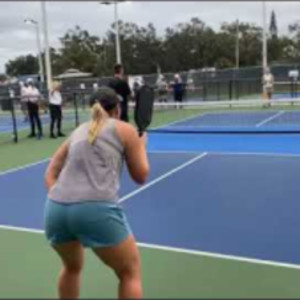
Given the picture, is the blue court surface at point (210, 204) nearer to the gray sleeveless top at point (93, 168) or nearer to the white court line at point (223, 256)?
the white court line at point (223, 256)

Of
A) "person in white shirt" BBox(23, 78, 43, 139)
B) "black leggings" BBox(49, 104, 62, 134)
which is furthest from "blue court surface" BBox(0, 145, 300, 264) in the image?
"person in white shirt" BBox(23, 78, 43, 139)

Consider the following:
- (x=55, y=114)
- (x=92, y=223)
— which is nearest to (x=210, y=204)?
(x=92, y=223)

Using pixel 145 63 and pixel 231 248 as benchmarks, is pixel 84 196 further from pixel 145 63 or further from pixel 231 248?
pixel 231 248

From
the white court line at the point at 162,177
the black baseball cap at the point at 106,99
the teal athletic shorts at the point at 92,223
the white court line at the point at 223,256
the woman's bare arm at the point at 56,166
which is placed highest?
the black baseball cap at the point at 106,99

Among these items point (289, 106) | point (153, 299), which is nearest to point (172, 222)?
point (153, 299)

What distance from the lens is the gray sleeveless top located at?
2.78m

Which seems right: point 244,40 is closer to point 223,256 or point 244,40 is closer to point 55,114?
point 223,256

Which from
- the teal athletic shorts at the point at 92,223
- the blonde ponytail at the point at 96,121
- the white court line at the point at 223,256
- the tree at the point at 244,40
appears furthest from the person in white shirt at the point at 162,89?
the teal athletic shorts at the point at 92,223

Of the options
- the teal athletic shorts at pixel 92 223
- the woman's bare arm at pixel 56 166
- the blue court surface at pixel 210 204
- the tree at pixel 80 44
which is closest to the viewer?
the teal athletic shorts at pixel 92 223

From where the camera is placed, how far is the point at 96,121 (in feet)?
9.32

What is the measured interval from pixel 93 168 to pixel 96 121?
0.22 m

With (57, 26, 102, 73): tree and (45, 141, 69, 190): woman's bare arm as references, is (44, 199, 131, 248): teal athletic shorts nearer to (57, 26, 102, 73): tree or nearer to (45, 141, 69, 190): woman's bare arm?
(45, 141, 69, 190): woman's bare arm

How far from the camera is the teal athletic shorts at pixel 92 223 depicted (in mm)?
2738

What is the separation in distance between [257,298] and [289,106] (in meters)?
16.1
